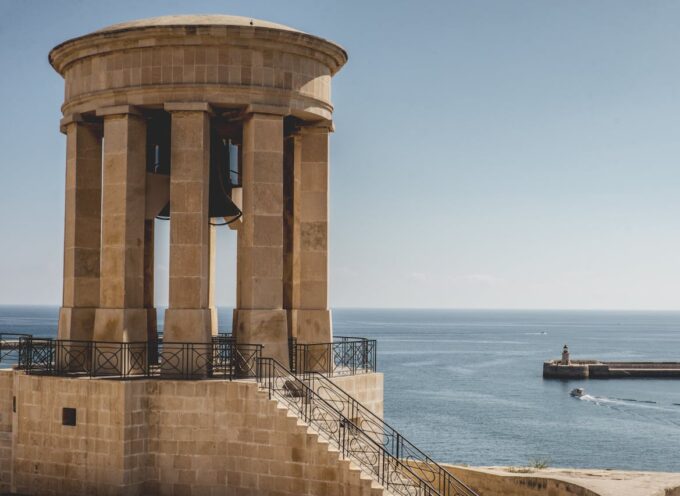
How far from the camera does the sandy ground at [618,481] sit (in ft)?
70.6

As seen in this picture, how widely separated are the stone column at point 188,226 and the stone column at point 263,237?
1.04 meters

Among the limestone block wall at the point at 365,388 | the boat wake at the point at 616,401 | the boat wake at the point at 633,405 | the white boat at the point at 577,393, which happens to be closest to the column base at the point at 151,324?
the limestone block wall at the point at 365,388

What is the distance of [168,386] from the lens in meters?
20.3

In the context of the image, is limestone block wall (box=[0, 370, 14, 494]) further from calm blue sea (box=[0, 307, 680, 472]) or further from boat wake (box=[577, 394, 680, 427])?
boat wake (box=[577, 394, 680, 427])

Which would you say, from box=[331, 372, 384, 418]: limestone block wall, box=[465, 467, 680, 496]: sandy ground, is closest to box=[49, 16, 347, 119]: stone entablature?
box=[331, 372, 384, 418]: limestone block wall

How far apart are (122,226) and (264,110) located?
4.28m

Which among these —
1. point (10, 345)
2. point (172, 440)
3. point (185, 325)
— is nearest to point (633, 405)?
point (10, 345)

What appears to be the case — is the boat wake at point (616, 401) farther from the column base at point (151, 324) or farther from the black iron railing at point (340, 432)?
the black iron railing at point (340, 432)

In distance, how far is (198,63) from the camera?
22.0 m

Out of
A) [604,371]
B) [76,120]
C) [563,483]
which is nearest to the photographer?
[563,483]

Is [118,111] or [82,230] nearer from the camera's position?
[118,111]

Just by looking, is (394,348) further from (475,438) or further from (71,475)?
(71,475)

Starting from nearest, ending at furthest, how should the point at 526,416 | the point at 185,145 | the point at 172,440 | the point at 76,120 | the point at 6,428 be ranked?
the point at 172,440, the point at 185,145, the point at 6,428, the point at 76,120, the point at 526,416

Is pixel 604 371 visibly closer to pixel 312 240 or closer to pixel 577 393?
pixel 577 393
